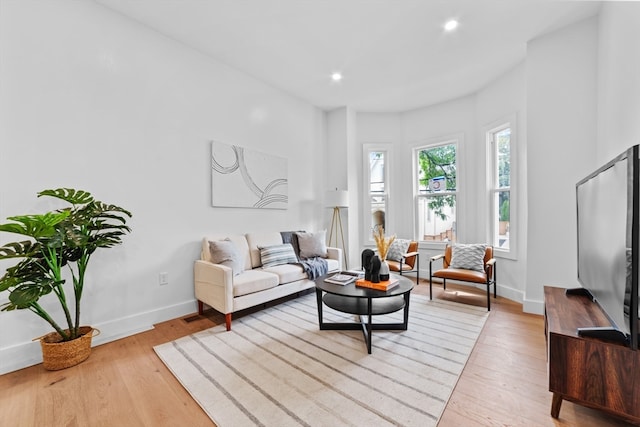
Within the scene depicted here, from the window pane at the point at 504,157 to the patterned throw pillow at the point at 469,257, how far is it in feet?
3.48

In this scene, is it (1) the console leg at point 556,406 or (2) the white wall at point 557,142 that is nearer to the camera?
(1) the console leg at point 556,406

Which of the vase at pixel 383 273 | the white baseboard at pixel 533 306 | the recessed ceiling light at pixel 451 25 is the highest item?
the recessed ceiling light at pixel 451 25

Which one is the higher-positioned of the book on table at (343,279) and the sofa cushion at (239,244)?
the sofa cushion at (239,244)

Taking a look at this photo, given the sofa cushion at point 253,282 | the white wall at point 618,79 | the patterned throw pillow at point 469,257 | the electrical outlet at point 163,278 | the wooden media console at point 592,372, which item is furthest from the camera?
the patterned throw pillow at point 469,257

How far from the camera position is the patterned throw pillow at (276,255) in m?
3.36

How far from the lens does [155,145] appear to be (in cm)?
284

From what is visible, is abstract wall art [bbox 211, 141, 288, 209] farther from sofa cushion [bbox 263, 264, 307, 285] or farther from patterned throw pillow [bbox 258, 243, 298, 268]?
sofa cushion [bbox 263, 264, 307, 285]

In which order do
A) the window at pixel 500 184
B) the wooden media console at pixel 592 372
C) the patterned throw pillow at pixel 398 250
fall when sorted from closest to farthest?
the wooden media console at pixel 592 372
the window at pixel 500 184
the patterned throw pillow at pixel 398 250

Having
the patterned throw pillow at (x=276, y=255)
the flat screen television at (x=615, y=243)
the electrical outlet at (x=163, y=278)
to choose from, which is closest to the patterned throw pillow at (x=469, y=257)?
the flat screen television at (x=615, y=243)

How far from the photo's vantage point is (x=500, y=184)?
3930 mm

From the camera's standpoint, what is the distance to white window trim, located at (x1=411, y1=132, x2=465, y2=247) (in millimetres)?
4422

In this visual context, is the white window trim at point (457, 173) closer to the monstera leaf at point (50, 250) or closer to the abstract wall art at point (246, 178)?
the abstract wall art at point (246, 178)

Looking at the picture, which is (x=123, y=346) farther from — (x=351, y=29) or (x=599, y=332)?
(x=351, y=29)

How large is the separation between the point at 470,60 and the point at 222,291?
13.0ft
